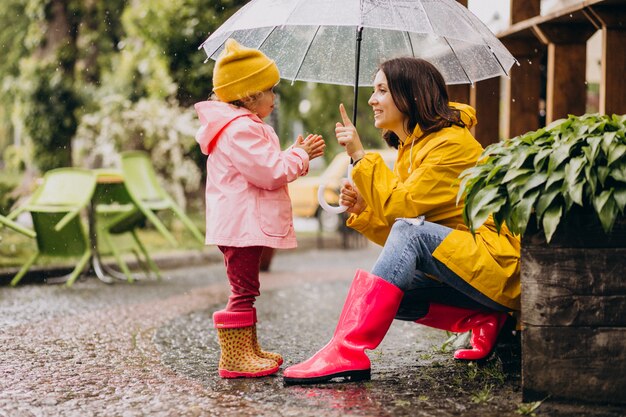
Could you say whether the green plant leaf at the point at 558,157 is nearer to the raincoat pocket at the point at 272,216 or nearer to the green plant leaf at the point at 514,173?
the green plant leaf at the point at 514,173

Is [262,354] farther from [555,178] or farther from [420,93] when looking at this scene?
[555,178]

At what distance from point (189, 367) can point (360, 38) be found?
1.78 metres

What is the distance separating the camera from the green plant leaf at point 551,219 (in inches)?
120

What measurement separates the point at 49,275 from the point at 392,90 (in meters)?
5.81

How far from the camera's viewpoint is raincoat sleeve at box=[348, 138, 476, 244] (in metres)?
3.72

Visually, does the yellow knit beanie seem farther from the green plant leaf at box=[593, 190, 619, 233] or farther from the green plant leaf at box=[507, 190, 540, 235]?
the green plant leaf at box=[593, 190, 619, 233]

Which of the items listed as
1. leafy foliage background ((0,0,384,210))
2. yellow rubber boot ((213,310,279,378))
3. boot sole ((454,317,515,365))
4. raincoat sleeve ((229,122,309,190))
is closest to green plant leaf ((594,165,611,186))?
boot sole ((454,317,515,365))

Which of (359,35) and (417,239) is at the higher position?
(359,35)

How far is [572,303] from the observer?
10.4 ft

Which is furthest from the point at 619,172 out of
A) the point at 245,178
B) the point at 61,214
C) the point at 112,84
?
the point at 112,84

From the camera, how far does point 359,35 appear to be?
4.02m

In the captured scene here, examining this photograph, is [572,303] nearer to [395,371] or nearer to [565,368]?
[565,368]

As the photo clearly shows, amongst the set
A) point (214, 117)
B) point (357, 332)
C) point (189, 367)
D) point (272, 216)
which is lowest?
point (189, 367)

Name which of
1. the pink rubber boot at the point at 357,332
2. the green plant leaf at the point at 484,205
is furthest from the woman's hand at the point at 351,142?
the green plant leaf at the point at 484,205
